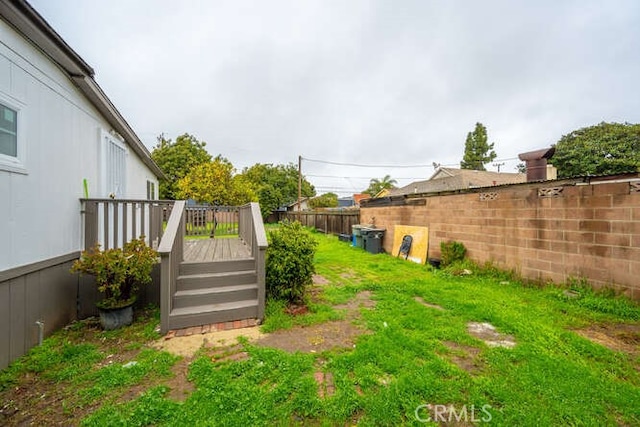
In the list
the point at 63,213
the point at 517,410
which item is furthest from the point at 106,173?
the point at 517,410

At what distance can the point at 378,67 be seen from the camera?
10078 millimetres

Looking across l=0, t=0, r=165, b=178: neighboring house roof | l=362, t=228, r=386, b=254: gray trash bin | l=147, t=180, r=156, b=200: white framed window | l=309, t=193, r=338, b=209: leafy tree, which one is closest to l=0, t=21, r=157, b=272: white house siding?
l=0, t=0, r=165, b=178: neighboring house roof

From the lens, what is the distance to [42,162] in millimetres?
3033

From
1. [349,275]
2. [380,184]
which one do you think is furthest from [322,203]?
[349,275]

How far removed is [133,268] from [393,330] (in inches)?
145

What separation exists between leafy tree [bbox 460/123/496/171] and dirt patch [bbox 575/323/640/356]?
3214 centimetres

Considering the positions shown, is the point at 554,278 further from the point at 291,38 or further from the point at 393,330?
the point at 291,38

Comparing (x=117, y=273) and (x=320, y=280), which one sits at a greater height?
(x=117, y=273)

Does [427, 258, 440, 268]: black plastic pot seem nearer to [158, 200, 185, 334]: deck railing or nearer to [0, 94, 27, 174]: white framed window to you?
→ [158, 200, 185, 334]: deck railing

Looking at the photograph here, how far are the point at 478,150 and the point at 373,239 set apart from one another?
95.6 ft

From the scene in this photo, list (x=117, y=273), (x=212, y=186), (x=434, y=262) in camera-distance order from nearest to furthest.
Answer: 1. (x=117, y=273)
2. (x=434, y=262)
3. (x=212, y=186)

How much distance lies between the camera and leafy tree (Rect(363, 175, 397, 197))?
135ft

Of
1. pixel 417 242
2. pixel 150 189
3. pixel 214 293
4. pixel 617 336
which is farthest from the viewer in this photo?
pixel 150 189

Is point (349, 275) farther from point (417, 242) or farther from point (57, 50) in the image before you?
point (57, 50)
